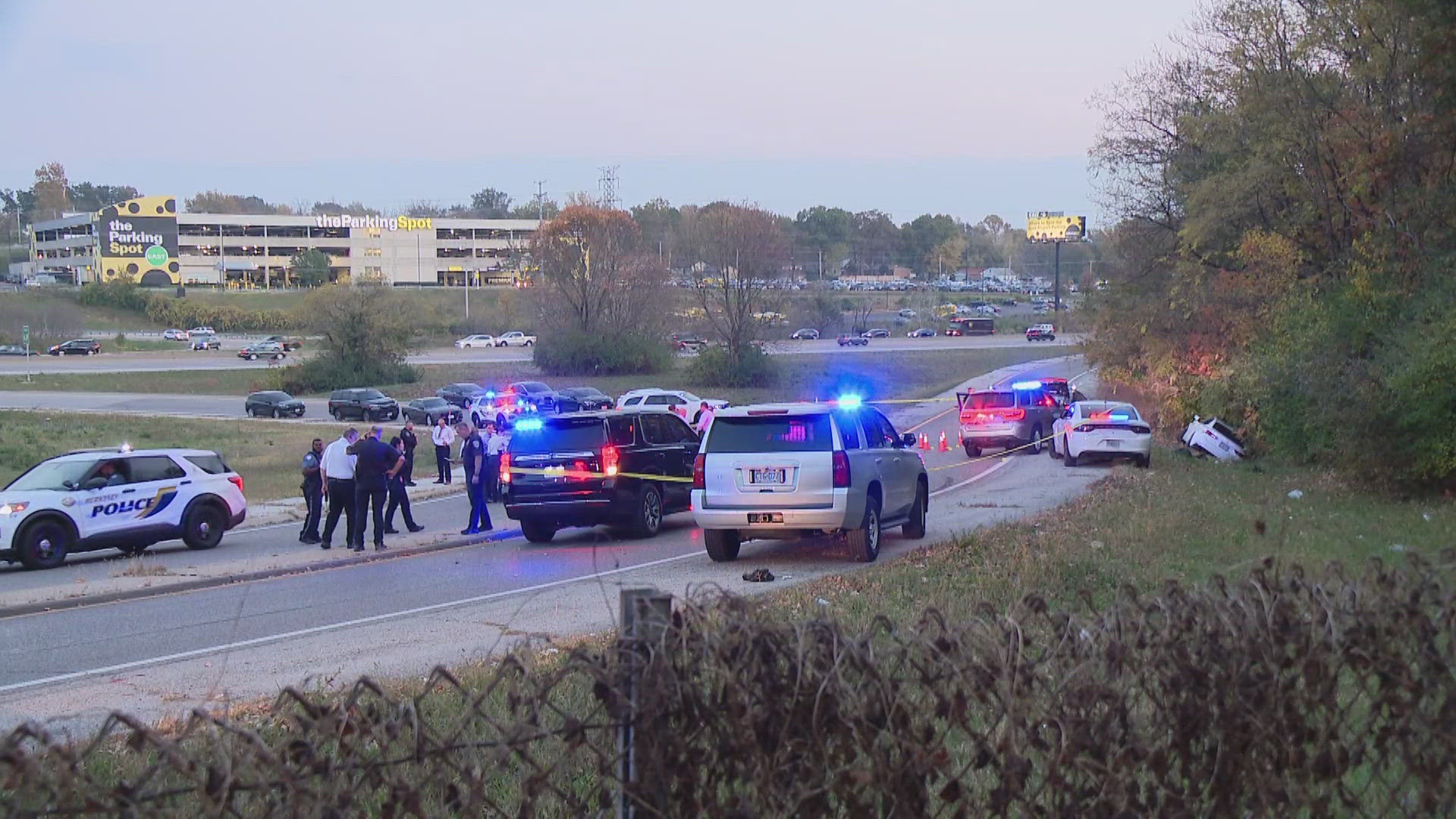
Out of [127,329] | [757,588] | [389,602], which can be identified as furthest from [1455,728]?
[127,329]

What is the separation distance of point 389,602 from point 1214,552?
29.3ft

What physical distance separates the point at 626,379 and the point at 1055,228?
8262 cm

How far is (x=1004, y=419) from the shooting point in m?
Answer: 35.7

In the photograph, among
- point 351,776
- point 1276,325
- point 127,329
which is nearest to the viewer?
point 351,776

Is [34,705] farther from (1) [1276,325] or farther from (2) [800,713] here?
(1) [1276,325]

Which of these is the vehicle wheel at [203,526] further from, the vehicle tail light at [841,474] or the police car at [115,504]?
the vehicle tail light at [841,474]

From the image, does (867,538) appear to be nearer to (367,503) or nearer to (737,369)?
(367,503)

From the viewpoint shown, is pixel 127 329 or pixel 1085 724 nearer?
pixel 1085 724

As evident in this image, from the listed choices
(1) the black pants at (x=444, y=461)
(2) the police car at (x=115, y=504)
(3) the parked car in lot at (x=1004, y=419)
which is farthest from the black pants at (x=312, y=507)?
(3) the parked car in lot at (x=1004, y=419)

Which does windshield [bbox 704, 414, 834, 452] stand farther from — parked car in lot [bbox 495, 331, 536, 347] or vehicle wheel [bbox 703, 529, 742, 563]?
parked car in lot [bbox 495, 331, 536, 347]

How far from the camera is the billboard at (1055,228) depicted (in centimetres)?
13838

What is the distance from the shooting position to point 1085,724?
3.63m

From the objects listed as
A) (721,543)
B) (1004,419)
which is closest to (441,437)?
(1004,419)

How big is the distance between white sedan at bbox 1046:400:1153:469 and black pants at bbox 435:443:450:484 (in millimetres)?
14901
